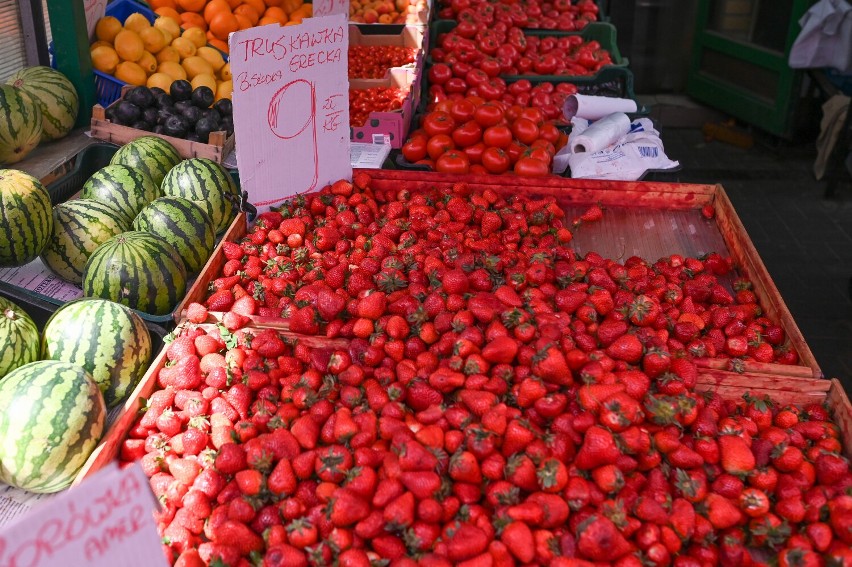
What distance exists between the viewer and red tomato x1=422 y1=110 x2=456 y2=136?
12.7ft

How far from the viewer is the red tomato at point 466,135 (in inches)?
151

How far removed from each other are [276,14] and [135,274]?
292cm

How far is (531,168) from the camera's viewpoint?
351cm

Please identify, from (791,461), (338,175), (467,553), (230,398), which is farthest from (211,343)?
(791,461)

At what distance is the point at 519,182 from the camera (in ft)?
10.9

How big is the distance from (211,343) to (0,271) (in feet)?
3.32

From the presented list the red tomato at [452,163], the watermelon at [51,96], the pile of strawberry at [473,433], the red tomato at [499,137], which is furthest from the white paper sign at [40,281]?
the red tomato at [499,137]

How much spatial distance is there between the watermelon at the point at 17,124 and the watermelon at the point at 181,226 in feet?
2.74

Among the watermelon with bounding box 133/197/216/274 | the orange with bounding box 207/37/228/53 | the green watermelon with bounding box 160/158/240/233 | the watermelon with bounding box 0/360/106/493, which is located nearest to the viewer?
the watermelon with bounding box 0/360/106/493

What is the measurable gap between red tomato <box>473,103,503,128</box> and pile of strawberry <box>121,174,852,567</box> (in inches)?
63.1

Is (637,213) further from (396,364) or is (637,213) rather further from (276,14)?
(276,14)

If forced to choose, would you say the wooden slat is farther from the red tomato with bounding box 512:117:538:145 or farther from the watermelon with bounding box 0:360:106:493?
the red tomato with bounding box 512:117:538:145

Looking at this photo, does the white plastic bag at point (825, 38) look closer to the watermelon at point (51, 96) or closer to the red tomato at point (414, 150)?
the red tomato at point (414, 150)

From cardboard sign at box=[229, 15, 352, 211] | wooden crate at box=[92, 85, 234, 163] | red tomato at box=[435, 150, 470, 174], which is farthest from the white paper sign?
red tomato at box=[435, 150, 470, 174]
